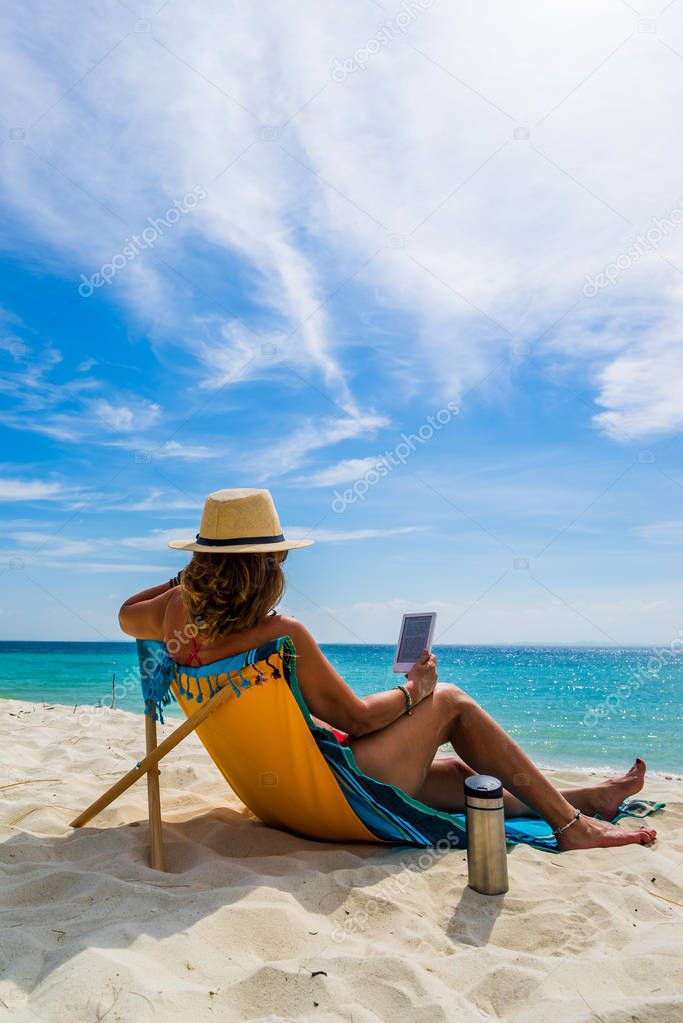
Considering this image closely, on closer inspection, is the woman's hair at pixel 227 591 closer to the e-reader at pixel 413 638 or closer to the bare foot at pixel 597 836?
the e-reader at pixel 413 638

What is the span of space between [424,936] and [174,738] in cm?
107

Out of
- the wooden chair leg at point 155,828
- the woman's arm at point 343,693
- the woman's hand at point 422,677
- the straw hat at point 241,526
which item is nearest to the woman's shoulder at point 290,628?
the woman's arm at point 343,693

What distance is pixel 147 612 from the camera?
2.87 metres

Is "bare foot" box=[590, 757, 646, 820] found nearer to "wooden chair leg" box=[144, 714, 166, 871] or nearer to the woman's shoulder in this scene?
the woman's shoulder

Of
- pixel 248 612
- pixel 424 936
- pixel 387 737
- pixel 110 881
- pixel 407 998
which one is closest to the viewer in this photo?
pixel 407 998

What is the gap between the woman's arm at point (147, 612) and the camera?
286 cm

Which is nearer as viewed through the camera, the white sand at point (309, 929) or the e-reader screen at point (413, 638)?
the white sand at point (309, 929)

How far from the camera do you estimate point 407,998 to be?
165 cm

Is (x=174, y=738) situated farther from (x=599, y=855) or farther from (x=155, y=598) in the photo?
(x=599, y=855)

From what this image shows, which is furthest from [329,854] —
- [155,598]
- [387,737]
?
[155,598]

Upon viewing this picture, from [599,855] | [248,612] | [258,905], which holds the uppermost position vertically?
[248,612]

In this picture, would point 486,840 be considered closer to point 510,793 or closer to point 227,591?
point 510,793

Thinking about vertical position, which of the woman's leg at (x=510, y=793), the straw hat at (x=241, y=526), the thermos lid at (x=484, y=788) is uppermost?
the straw hat at (x=241, y=526)

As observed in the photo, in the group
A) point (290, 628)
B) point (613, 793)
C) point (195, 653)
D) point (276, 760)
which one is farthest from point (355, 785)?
point (613, 793)
